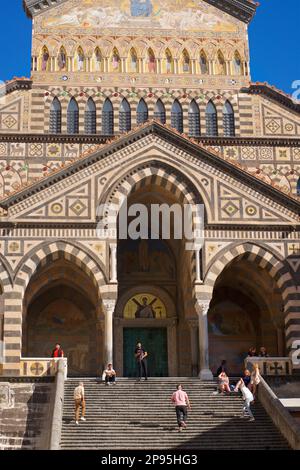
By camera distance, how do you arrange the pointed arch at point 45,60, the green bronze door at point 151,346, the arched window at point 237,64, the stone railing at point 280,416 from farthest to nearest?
the arched window at point 237,64 → the pointed arch at point 45,60 → the green bronze door at point 151,346 → the stone railing at point 280,416

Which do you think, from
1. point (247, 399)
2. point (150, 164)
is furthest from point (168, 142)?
point (247, 399)

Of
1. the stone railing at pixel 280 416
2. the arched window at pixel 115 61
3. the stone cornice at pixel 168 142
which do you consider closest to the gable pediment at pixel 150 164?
the stone cornice at pixel 168 142

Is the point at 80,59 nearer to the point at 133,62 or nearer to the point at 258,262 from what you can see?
the point at 133,62

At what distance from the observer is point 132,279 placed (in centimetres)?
3741

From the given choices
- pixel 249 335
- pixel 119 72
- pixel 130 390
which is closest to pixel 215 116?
pixel 119 72

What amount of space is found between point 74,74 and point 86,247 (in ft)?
38.0

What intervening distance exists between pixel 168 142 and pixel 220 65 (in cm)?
905

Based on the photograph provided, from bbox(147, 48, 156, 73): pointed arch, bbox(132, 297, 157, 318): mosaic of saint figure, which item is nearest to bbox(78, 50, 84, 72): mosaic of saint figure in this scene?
bbox(147, 48, 156, 73): pointed arch

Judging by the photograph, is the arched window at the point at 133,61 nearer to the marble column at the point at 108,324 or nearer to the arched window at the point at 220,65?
the arched window at the point at 220,65

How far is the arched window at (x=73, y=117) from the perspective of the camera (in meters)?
39.8

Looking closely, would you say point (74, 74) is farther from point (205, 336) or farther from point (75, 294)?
point (205, 336)

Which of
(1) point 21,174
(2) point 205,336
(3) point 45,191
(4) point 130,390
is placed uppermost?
(1) point 21,174

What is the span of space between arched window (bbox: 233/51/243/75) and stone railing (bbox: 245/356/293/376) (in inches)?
624

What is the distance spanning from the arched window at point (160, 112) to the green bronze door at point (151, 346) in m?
9.85
